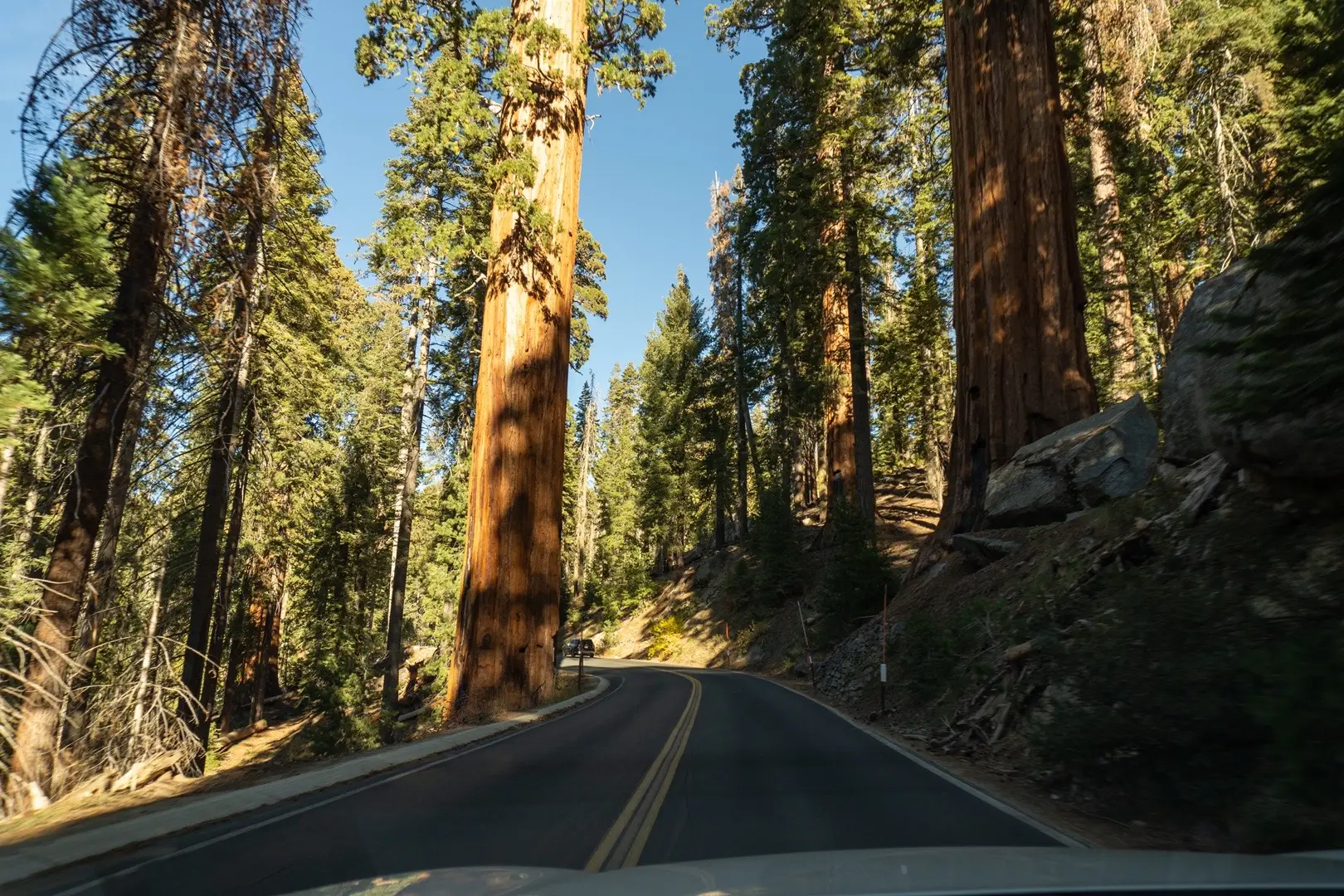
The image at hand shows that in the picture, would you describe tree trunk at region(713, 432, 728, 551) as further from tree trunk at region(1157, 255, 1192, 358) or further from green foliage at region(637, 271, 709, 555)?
tree trunk at region(1157, 255, 1192, 358)

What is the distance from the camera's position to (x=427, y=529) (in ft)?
123

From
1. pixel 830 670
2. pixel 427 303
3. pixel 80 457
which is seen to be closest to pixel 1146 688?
pixel 80 457

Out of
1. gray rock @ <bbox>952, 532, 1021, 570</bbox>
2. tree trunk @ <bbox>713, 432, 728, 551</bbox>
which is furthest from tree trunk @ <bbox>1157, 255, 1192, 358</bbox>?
tree trunk @ <bbox>713, 432, 728, 551</bbox>

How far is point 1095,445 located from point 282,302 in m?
18.2

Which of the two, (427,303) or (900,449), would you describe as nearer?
(427,303)

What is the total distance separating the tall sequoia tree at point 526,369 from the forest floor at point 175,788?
1470mm

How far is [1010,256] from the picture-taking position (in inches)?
634

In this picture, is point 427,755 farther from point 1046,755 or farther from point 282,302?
point 282,302

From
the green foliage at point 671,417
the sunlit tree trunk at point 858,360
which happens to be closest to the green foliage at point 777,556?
the sunlit tree trunk at point 858,360

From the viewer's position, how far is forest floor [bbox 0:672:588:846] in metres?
7.03

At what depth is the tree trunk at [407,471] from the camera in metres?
22.1

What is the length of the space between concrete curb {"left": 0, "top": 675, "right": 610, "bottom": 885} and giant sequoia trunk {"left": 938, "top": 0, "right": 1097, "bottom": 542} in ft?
39.6

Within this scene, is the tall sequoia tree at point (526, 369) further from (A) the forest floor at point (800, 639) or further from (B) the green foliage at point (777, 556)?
(B) the green foliage at point (777, 556)

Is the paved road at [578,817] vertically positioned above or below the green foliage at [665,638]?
above
